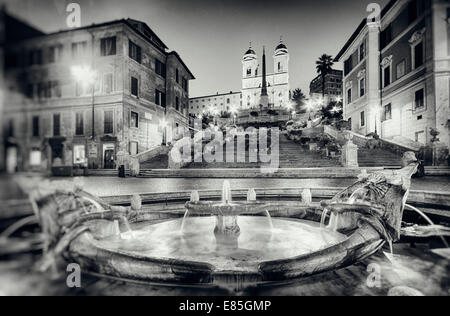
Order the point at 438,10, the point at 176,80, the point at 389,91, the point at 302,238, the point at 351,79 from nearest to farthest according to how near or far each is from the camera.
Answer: the point at 302,238
the point at 438,10
the point at 389,91
the point at 351,79
the point at 176,80

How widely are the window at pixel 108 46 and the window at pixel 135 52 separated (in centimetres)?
165

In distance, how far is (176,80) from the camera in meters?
33.8

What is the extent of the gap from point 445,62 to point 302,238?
21660mm

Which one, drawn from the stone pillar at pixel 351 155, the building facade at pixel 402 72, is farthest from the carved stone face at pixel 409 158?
the building facade at pixel 402 72

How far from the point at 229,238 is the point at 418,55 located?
2478 cm

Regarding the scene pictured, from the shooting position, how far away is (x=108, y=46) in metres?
23.5

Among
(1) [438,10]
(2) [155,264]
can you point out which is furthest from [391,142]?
(2) [155,264]

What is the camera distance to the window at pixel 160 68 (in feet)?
99.1

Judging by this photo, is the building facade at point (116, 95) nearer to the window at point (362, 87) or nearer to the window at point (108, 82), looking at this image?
the window at point (108, 82)

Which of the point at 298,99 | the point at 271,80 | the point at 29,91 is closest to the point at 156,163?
the point at 29,91

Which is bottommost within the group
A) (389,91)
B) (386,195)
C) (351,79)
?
(386,195)

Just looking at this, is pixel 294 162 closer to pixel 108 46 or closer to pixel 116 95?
pixel 116 95

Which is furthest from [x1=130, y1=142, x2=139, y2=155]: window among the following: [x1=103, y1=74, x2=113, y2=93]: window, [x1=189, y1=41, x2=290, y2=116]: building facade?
[x1=189, y1=41, x2=290, y2=116]: building facade
